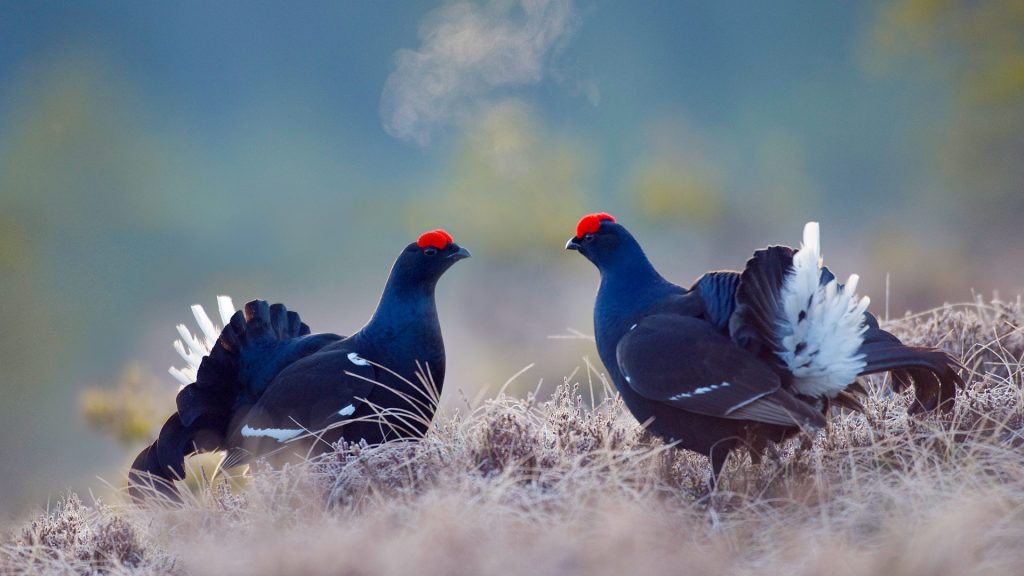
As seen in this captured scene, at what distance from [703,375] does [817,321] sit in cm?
39

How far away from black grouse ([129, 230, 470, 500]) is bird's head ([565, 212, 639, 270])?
0.48 meters

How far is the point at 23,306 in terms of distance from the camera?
16812 mm

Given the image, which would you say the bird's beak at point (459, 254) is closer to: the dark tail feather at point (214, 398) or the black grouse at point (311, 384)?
the black grouse at point (311, 384)

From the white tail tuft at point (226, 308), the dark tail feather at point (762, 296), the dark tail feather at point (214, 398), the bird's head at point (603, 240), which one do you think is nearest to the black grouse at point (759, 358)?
the dark tail feather at point (762, 296)

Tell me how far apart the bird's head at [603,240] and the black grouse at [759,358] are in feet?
0.98

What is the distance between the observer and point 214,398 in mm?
Result: 3932

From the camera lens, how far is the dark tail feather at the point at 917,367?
3120mm

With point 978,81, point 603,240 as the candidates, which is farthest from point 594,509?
point 978,81

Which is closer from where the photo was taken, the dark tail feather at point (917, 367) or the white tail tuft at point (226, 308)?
the dark tail feather at point (917, 367)

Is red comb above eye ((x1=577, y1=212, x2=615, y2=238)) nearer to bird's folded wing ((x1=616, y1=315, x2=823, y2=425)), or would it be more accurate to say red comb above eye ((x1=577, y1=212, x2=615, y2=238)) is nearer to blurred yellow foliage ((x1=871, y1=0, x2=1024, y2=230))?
bird's folded wing ((x1=616, y1=315, x2=823, y2=425))

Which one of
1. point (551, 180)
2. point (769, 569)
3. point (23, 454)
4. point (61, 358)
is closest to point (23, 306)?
point (61, 358)

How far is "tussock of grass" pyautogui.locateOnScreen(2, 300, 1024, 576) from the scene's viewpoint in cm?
252

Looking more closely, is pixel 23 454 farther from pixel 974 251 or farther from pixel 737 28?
pixel 737 28

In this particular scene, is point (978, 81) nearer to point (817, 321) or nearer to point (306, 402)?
point (817, 321)
